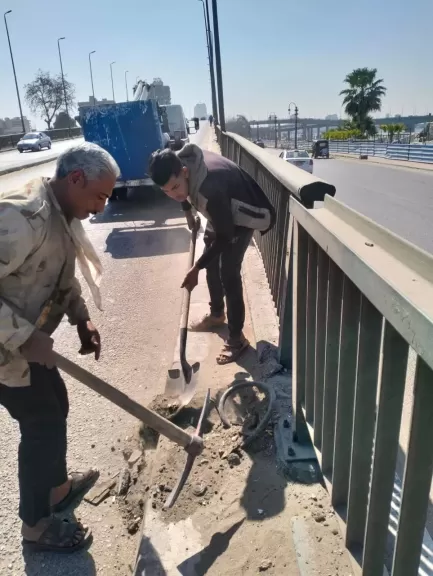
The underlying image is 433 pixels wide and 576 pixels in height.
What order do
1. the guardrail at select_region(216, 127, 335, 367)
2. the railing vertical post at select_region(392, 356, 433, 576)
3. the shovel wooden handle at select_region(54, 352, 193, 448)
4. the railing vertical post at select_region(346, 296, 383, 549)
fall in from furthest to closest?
1. the guardrail at select_region(216, 127, 335, 367)
2. the shovel wooden handle at select_region(54, 352, 193, 448)
3. the railing vertical post at select_region(346, 296, 383, 549)
4. the railing vertical post at select_region(392, 356, 433, 576)

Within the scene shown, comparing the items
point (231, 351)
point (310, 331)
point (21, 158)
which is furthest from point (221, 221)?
point (21, 158)

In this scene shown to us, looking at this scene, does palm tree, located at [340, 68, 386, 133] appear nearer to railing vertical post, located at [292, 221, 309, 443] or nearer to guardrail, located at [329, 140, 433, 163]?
guardrail, located at [329, 140, 433, 163]

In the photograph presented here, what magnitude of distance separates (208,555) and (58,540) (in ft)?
2.63

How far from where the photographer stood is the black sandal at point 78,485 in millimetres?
2648

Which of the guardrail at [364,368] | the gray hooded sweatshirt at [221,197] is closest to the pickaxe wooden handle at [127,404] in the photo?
the guardrail at [364,368]

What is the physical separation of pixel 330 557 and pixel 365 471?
51 cm

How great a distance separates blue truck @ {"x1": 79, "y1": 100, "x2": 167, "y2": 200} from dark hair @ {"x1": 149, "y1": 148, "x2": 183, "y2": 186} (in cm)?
820

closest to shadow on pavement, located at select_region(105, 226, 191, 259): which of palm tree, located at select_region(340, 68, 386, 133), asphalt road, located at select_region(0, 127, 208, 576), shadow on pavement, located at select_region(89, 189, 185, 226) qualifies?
asphalt road, located at select_region(0, 127, 208, 576)

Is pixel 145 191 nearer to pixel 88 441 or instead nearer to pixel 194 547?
pixel 88 441

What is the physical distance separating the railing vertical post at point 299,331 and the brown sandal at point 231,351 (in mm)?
1219

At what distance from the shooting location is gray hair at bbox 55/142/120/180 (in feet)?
6.56

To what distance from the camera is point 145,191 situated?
14711 mm

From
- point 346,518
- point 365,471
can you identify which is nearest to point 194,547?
point 346,518

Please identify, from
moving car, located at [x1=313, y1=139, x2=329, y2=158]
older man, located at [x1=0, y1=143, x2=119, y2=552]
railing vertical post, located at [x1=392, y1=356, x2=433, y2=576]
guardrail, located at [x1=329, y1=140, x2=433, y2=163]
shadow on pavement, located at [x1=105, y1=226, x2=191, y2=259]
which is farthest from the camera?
moving car, located at [x1=313, y1=139, x2=329, y2=158]
